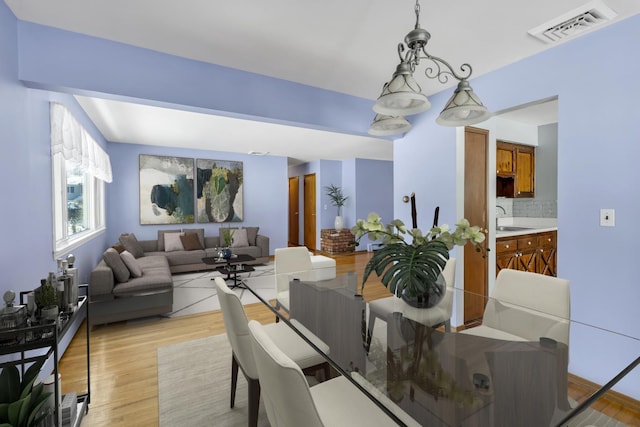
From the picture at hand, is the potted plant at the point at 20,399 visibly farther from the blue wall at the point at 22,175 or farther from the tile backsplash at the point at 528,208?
the tile backsplash at the point at 528,208

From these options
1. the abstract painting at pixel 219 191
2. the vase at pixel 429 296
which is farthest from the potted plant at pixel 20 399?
the abstract painting at pixel 219 191

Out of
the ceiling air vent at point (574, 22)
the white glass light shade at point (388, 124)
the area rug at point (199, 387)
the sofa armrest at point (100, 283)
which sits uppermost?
the ceiling air vent at point (574, 22)

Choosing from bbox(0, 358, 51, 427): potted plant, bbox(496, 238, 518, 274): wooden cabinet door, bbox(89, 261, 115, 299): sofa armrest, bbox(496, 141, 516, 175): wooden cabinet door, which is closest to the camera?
bbox(0, 358, 51, 427): potted plant

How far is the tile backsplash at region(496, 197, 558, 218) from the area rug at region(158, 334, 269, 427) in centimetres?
446

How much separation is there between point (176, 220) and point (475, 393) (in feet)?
21.4

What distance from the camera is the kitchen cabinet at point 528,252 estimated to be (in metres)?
3.54

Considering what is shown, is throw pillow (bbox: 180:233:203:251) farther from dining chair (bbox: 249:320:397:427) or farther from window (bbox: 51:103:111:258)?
dining chair (bbox: 249:320:397:427)

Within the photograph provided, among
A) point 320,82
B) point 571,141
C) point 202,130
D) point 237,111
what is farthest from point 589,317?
point 202,130

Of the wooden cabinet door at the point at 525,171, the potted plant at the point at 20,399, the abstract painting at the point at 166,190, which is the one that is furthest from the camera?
the abstract painting at the point at 166,190

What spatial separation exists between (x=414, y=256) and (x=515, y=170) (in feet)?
12.5

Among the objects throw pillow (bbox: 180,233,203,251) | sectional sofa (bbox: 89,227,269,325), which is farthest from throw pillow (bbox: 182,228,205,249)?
sectional sofa (bbox: 89,227,269,325)

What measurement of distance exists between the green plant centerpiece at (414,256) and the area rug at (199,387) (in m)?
1.20

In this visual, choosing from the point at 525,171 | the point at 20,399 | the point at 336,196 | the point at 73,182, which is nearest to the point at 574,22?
the point at 525,171

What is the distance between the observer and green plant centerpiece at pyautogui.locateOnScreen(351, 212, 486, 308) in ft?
4.80
